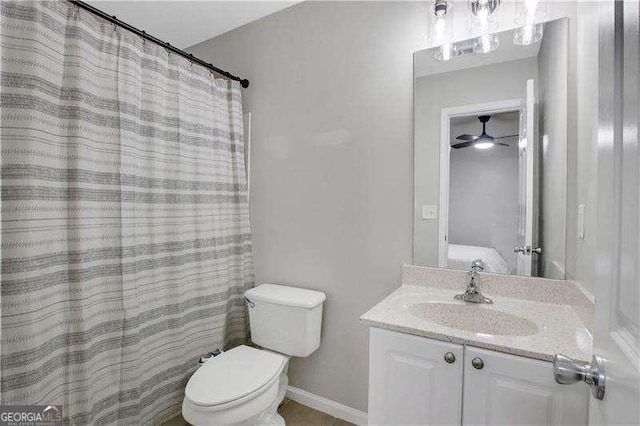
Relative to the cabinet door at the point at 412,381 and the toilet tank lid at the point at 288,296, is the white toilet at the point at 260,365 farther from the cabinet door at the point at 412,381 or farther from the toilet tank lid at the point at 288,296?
the cabinet door at the point at 412,381

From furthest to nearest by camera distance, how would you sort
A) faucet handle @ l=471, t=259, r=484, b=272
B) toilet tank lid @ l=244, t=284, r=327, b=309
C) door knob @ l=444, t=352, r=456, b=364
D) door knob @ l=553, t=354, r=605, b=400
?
toilet tank lid @ l=244, t=284, r=327, b=309
faucet handle @ l=471, t=259, r=484, b=272
door knob @ l=444, t=352, r=456, b=364
door knob @ l=553, t=354, r=605, b=400

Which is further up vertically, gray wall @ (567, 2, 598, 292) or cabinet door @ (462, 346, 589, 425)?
gray wall @ (567, 2, 598, 292)

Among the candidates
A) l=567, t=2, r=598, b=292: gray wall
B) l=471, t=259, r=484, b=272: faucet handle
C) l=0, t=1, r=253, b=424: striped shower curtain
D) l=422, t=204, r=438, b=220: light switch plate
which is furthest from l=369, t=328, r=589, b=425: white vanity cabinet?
l=0, t=1, r=253, b=424: striped shower curtain

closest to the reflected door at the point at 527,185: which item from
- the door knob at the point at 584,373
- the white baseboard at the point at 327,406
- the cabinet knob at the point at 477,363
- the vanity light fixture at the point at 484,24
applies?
the vanity light fixture at the point at 484,24

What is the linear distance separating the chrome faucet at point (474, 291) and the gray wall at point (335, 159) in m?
0.31

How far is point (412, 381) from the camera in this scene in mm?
1079

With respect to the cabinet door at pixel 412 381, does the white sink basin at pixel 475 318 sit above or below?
above

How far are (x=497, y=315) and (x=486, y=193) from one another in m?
0.55

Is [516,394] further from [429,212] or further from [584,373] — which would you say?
[429,212]

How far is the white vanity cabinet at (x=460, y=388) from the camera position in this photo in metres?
0.89

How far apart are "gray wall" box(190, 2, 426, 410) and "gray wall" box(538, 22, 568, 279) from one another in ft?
1.79

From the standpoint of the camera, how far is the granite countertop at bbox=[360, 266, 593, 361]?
0.95 m

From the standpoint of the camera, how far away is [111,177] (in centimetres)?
140

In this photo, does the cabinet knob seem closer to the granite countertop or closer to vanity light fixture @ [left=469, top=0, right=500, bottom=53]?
the granite countertop
